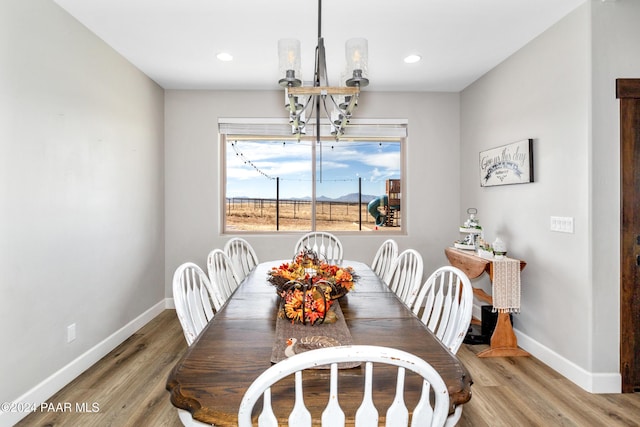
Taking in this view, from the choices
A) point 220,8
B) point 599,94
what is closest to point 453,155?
point 599,94

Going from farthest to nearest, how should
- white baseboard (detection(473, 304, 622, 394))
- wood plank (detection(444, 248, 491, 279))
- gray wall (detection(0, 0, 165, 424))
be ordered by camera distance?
wood plank (detection(444, 248, 491, 279)) < white baseboard (detection(473, 304, 622, 394)) < gray wall (detection(0, 0, 165, 424))

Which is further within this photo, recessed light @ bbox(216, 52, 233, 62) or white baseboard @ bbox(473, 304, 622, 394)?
recessed light @ bbox(216, 52, 233, 62)

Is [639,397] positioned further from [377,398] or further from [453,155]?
[453,155]

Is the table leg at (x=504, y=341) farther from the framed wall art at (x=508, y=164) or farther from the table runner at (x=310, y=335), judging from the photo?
the table runner at (x=310, y=335)

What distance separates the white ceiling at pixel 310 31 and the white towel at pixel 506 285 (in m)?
1.86

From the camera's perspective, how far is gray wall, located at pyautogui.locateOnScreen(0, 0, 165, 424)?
6.74ft

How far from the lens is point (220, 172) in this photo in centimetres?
438

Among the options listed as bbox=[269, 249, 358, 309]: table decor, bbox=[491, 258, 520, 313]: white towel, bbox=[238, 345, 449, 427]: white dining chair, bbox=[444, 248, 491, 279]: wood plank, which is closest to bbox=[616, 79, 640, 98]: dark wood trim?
bbox=[491, 258, 520, 313]: white towel

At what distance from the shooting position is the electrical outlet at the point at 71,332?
2.54m

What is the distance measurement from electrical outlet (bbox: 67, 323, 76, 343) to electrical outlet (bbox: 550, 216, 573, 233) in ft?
11.8

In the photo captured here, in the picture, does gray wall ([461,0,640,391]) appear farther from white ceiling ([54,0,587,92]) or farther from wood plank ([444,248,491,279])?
wood plank ([444,248,491,279])

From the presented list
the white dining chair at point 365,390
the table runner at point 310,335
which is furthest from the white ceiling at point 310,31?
the white dining chair at point 365,390

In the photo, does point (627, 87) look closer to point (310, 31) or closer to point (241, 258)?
point (310, 31)

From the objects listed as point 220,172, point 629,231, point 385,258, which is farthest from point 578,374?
point 220,172
